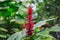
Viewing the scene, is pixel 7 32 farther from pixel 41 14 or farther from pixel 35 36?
pixel 41 14

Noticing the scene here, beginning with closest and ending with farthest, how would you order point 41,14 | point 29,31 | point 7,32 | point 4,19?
point 29,31 → point 7,32 → point 4,19 → point 41,14

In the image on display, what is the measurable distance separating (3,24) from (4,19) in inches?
4.8

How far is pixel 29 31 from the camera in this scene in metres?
1.05

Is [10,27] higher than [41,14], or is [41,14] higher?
[41,14]

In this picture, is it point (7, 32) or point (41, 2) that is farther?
point (41, 2)

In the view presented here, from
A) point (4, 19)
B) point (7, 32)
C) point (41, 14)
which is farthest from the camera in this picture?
point (41, 14)

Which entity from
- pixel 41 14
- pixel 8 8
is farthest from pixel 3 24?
pixel 41 14

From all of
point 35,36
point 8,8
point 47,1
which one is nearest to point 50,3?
point 47,1

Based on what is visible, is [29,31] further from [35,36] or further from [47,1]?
[47,1]

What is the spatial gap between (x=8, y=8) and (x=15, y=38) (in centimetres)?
72

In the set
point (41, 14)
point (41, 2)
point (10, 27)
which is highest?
point (41, 2)

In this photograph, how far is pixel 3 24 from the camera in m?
1.55

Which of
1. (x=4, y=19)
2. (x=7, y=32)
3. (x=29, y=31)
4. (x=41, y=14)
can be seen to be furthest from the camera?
(x=41, y=14)

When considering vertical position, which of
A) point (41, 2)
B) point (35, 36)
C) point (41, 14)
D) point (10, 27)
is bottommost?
point (35, 36)
